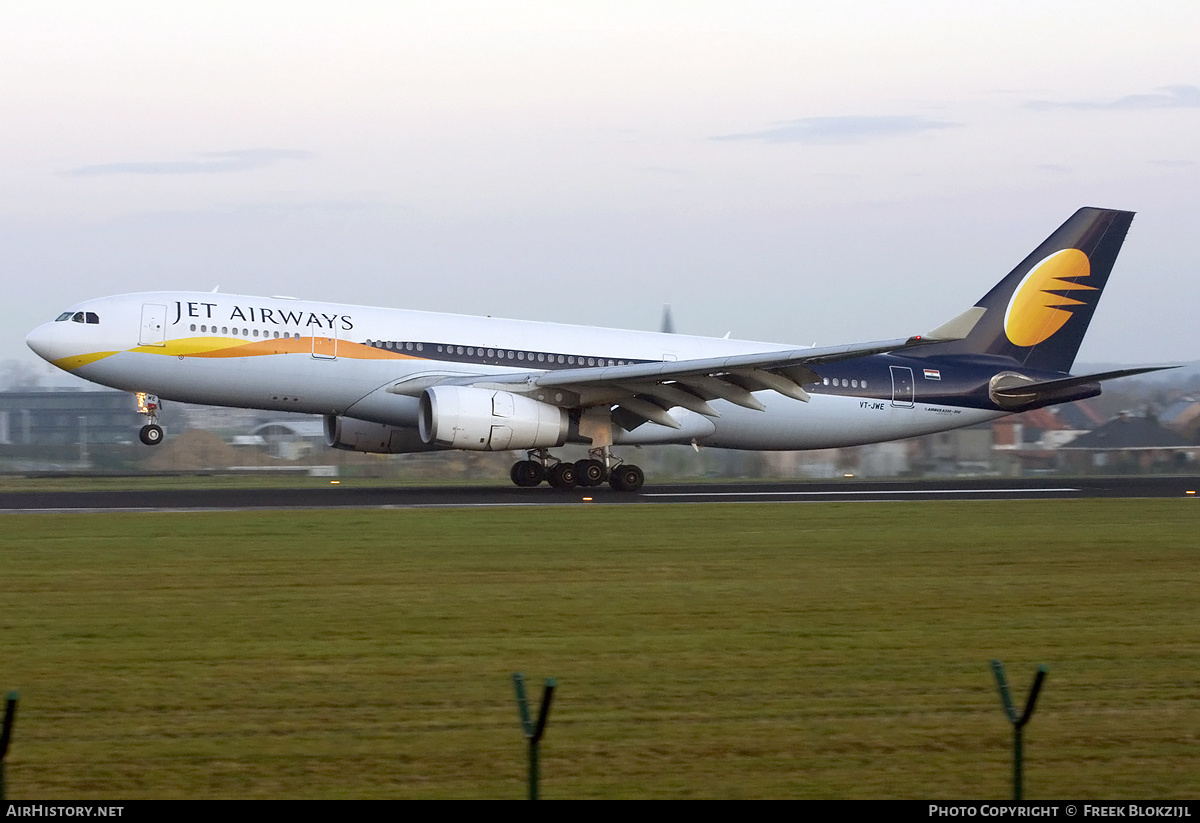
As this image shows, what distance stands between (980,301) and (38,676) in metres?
28.6

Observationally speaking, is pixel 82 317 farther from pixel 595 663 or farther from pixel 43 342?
pixel 595 663

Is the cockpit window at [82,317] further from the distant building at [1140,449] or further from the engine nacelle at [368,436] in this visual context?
the distant building at [1140,449]

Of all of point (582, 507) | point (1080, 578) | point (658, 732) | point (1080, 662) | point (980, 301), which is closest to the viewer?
point (658, 732)

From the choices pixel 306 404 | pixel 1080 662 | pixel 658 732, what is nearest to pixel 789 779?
pixel 658 732

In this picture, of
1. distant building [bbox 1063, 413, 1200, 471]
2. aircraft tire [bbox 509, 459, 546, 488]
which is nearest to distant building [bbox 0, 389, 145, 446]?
aircraft tire [bbox 509, 459, 546, 488]

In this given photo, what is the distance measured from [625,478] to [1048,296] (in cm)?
1226

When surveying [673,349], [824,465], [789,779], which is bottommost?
[789,779]

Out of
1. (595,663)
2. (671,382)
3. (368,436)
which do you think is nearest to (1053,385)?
(671,382)

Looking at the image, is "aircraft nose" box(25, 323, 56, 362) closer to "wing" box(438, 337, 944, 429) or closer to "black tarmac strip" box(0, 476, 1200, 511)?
"black tarmac strip" box(0, 476, 1200, 511)

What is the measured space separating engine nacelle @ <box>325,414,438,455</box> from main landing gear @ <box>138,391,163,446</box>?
3.71m

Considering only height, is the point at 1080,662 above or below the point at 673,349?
below
